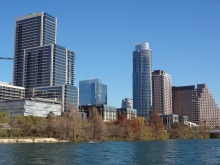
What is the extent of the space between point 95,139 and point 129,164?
104 meters

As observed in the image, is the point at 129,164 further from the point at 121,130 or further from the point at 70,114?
the point at 121,130

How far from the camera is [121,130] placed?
18575cm

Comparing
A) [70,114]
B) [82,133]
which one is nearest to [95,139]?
[82,133]

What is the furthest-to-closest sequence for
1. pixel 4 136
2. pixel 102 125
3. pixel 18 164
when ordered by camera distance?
pixel 102 125
pixel 4 136
pixel 18 164

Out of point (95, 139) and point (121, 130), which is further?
point (121, 130)

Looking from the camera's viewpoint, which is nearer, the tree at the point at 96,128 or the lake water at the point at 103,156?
the lake water at the point at 103,156

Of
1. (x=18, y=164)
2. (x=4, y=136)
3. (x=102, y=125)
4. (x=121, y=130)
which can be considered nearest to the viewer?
(x=18, y=164)

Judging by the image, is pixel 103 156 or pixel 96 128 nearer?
pixel 103 156

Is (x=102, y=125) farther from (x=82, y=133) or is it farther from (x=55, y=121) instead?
(x=55, y=121)

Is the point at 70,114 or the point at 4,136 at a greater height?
the point at 70,114

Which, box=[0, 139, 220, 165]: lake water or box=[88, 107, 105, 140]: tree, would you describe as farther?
box=[88, 107, 105, 140]: tree

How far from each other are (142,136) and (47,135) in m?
61.2

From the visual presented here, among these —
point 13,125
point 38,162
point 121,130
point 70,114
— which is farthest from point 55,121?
point 38,162

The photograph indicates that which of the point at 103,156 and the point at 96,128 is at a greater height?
the point at 96,128
